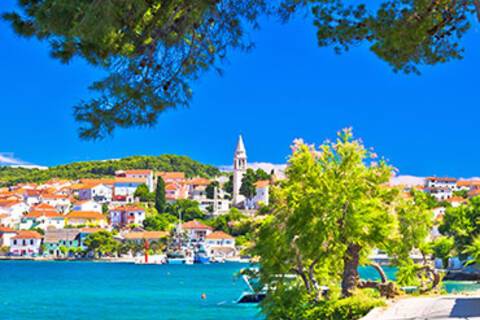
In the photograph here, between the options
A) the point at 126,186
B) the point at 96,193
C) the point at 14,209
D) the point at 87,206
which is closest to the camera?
the point at 87,206

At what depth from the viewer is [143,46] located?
764 cm

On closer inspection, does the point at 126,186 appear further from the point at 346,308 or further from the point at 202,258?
the point at 346,308

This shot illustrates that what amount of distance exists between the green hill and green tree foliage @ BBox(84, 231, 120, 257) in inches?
2673

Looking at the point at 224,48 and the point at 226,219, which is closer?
the point at 224,48

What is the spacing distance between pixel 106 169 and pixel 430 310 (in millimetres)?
158257

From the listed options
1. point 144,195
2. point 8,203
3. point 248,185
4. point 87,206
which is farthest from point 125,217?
point 8,203

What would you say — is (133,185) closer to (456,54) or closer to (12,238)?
(12,238)

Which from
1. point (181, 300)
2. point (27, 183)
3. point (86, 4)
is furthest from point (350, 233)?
point (27, 183)

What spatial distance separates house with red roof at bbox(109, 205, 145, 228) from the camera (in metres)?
110

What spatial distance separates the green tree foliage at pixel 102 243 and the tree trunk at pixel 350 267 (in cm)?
8217

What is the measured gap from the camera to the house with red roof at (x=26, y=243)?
102 meters

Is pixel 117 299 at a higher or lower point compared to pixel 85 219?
lower

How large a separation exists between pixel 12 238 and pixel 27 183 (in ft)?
196

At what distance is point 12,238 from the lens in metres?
102
